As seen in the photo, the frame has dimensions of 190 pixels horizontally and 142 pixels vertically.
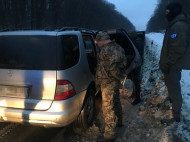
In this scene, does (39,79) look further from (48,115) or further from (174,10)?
(174,10)

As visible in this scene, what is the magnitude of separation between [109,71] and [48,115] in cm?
124

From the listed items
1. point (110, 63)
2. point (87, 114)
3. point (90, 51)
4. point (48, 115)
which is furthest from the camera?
point (90, 51)

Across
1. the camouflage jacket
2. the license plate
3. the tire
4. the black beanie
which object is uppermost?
the black beanie

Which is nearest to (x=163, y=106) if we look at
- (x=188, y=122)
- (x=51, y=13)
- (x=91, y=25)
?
(x=188, y=122)

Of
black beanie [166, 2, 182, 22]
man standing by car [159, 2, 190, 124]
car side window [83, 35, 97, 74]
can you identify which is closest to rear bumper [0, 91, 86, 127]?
car side window [83, 35, 97, 74]

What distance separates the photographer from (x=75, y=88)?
434 cm

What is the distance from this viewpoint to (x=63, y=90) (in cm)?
411

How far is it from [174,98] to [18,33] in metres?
2.90

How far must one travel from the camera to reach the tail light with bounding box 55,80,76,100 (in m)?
4.08

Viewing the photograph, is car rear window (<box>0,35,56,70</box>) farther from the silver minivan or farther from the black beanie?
the black beanie

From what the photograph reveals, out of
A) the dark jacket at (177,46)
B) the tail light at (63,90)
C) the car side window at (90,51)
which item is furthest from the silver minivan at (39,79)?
the dark jacket at (177,46)

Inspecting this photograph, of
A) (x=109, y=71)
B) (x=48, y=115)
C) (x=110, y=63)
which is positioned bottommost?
(x=48, y=115)

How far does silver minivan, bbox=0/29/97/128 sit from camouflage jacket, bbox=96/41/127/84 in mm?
389

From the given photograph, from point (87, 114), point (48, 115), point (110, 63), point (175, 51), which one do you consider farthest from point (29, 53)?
point (175, 51)
